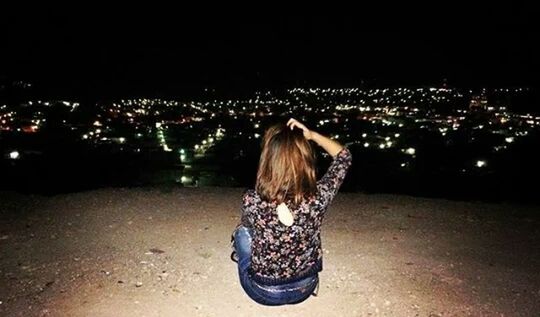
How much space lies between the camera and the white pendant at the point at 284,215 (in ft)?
10.6

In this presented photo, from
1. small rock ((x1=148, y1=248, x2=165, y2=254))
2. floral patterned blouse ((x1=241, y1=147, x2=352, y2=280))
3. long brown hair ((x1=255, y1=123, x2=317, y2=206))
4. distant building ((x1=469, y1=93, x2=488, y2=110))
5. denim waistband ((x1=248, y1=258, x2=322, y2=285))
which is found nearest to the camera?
long brown hair ((x1=255, y1=123, x2=317, y2=206))

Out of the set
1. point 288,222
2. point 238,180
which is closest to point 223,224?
point 288,222

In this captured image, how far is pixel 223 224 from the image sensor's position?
7.72 metres

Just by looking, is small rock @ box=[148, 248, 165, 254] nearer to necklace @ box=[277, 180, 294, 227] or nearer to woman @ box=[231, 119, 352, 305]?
woman @ box=[231, 119, 352, 305]

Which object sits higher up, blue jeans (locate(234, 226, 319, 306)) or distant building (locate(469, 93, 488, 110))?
blue jeans (locate(234, 226, 319, 306))

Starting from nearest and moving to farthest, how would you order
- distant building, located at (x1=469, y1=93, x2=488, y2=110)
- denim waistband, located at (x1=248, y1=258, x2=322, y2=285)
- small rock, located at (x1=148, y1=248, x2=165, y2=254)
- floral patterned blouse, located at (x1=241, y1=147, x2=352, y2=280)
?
floral patterned blouse, located at (x1=241, y1=147, x2=352, y2=280) < denim waistband, located at (x1=248, y1=258, x2=322, y2=285) < small rock, located at (x1=148, y1=248, x2=165, y2=254) < distant building, located at (x1=469, y1=93, x2=488, y2=110)

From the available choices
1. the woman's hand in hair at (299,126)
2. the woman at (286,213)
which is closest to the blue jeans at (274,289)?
the woman at (286,213)

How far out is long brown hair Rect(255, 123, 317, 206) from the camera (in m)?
3.14

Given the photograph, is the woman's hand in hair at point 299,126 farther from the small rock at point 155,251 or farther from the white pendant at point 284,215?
the small rock at point 155,251

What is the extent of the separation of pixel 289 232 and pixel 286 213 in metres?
0.21

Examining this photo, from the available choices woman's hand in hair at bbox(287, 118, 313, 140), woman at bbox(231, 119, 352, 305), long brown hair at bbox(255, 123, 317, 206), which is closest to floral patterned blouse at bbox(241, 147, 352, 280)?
woman at bbox(231, 119, 352, 305)

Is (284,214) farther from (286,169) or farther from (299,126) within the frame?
(299,126)

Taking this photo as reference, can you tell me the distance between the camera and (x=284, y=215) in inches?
127

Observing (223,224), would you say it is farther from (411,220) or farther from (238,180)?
(238,180)
